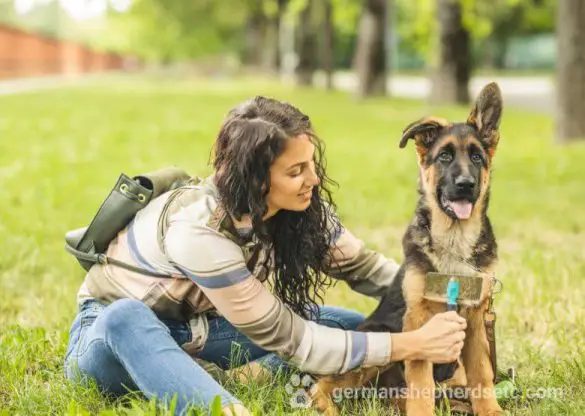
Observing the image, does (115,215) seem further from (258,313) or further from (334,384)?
(334,384)

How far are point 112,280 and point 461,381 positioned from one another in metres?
1.68

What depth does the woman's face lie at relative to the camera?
144 inches

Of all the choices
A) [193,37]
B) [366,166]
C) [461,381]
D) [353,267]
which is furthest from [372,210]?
[193,37]

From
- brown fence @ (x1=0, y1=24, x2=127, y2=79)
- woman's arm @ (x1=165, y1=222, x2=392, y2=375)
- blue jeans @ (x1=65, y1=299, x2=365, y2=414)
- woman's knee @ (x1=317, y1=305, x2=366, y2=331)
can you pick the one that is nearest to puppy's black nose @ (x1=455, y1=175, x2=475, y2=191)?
woman's arm @ (x1=165, y1=222, x2=392, y2=375)

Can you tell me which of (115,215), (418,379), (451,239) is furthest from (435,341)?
(115,215)

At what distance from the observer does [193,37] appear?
5622 centimetres

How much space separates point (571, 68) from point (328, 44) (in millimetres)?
21170

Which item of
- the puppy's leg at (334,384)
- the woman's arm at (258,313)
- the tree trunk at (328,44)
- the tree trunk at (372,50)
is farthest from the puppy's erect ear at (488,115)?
the tree trunk at (328,44)

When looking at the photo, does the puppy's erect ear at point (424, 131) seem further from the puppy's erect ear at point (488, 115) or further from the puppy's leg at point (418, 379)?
the puppy's leg at point (418, 379)

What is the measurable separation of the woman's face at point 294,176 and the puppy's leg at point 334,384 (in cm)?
83

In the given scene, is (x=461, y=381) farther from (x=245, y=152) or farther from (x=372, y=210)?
(x=372, y=210)

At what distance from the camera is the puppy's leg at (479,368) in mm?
3826

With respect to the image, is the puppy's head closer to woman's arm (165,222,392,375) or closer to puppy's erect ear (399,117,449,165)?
puppy's erect ear (399,117,449,165)

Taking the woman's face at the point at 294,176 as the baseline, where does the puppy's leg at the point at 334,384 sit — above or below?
below
